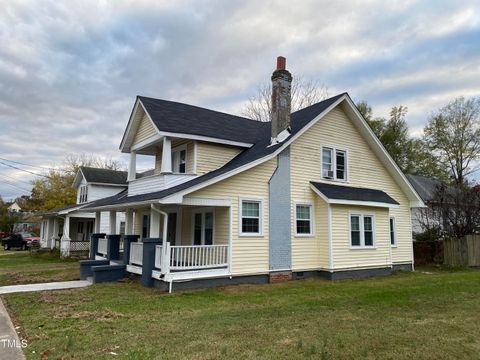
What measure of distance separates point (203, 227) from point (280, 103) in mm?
5788

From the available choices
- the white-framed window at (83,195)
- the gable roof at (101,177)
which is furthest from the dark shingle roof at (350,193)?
the white-framed window at (83,195)

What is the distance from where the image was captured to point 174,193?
11.3 meters

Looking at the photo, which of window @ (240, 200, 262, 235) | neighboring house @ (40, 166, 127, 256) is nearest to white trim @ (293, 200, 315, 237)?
window @ (240, 200, 262, 235)

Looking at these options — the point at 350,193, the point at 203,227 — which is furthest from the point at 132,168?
the point at 350,193

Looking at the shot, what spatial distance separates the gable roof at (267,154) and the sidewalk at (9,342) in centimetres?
498

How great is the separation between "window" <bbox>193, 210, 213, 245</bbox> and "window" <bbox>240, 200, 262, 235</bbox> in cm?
142

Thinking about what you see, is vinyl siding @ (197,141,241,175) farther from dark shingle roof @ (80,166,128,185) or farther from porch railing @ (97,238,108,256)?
dark shingle roof @ (80,166,128,185)

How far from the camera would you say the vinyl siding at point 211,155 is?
14.7m

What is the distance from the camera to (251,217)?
1324 centimetres

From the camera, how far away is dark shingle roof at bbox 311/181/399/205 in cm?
1460

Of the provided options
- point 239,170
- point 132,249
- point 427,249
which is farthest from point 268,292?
point 427,249

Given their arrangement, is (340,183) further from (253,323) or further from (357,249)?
(253,323)

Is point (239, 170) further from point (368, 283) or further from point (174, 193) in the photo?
point (368, 283)

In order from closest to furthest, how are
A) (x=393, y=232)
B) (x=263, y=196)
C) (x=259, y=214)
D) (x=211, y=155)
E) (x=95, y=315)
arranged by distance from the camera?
1. (x=95, y=315)
2. (x=259, y=214)
3. (x=263, y=196)
4. (x=211, y=155)
5. (x=393, y=232)
